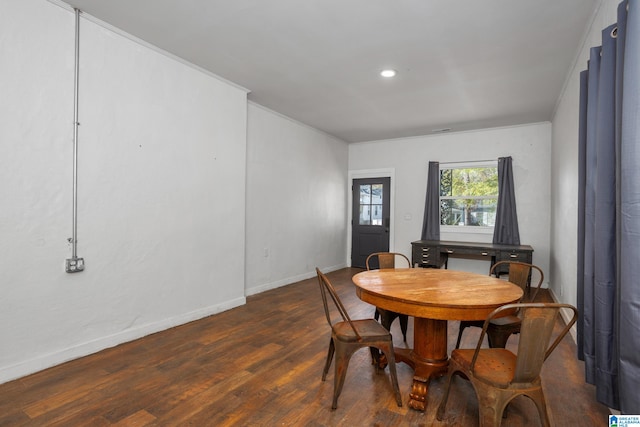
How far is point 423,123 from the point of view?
222 inches

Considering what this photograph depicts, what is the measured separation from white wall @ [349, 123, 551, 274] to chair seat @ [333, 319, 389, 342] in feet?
14.5

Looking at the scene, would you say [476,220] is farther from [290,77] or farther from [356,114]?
[290,77]

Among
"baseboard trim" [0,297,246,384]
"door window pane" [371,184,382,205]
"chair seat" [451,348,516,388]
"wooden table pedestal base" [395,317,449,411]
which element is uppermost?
"door window pane" [371,184,382,205]

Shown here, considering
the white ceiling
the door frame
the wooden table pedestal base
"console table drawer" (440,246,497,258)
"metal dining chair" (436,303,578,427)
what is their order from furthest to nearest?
the door frame → "console table drawer" (440,246,497,258) → the white ceiling → the wooden table pedestal base → "metal dining chair" (436,303,578,427)

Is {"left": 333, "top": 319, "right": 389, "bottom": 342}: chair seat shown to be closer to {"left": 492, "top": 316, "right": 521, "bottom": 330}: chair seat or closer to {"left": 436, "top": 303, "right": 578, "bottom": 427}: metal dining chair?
{"left": 436, "top": 303, "right": 578, "bottom": 427}: metal dining chair

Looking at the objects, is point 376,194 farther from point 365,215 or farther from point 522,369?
point 522,369

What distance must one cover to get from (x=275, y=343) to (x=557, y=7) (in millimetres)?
3591

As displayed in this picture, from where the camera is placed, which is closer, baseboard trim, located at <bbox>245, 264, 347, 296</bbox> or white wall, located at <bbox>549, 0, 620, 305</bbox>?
white wall, located at <bbox>549, 0, 620, 305</bbox>

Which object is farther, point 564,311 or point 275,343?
point 564,311

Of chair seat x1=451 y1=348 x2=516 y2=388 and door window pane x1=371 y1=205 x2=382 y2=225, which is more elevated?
door window pane x1=371 y1=205 x2=382 y2=225

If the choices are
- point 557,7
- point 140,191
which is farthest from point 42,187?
point 557,7

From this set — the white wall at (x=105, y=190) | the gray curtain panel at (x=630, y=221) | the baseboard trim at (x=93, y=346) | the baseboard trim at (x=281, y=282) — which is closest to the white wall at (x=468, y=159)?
the baseboard trim at (x=281, y=282)

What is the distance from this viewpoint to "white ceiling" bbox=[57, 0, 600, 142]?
2.59 metres

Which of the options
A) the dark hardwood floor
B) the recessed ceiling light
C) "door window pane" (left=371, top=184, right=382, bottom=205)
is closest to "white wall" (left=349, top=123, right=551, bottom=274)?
"door window pane" (left=371, top=184, right=382, bottom=205)
